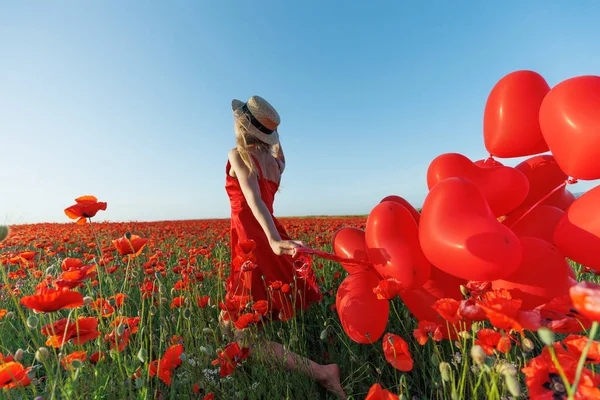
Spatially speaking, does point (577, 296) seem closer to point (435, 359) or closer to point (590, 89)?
point (435, 359)

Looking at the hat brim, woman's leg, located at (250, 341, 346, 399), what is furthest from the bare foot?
the hat brim

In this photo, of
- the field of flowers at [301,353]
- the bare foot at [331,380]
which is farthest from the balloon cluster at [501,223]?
the bare foot at [331,380]

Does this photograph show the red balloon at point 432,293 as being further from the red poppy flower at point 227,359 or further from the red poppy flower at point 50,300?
the red poppy flower at point 50,300

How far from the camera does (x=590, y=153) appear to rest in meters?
1.05

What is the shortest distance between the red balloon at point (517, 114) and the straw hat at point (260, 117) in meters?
1.15

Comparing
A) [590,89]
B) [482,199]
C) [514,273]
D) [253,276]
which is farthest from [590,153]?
[253,276]

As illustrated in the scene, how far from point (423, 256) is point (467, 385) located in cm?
67

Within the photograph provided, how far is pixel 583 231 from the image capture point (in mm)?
1086

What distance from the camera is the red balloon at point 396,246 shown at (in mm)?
1279

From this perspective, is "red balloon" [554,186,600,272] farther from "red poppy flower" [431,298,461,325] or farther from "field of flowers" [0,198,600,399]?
"red poppy flower" [431,298,461,325]

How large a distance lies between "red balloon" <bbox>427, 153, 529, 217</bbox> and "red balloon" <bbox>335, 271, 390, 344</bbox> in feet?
1.74

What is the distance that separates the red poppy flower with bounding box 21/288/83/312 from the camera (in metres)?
1.05

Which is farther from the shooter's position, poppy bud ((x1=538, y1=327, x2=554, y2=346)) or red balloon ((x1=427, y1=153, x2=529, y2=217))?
red balloon ((x1=427, y1=153, x2=529, y2=217))

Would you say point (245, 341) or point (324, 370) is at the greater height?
point (245, 341)
